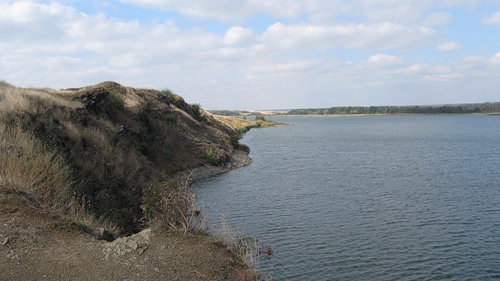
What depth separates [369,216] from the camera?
23047 mm

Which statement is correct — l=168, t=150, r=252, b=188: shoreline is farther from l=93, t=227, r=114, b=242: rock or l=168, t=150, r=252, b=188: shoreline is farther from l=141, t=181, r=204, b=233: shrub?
l=93, t=227, r=114, b=242: rock

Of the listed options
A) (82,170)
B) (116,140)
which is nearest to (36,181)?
(82,170)

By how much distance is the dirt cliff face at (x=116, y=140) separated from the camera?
16.4 meters

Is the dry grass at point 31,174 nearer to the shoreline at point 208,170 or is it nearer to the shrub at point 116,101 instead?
the shoreline at point 208,170

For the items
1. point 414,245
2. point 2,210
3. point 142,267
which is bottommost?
point 414,245

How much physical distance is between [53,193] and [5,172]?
1.33 m

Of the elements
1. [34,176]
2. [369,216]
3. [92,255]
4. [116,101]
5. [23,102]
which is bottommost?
[369,216]

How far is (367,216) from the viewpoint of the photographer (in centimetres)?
2305

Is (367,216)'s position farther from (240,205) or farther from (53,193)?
(53,193)

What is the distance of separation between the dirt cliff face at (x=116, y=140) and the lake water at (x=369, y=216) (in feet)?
14.5

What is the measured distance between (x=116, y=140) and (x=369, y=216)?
53.2ft

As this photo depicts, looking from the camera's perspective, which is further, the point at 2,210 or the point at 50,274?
the point at 2,210

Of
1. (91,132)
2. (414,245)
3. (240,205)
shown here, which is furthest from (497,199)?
(91,132)

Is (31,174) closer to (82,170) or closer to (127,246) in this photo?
(127,246)
